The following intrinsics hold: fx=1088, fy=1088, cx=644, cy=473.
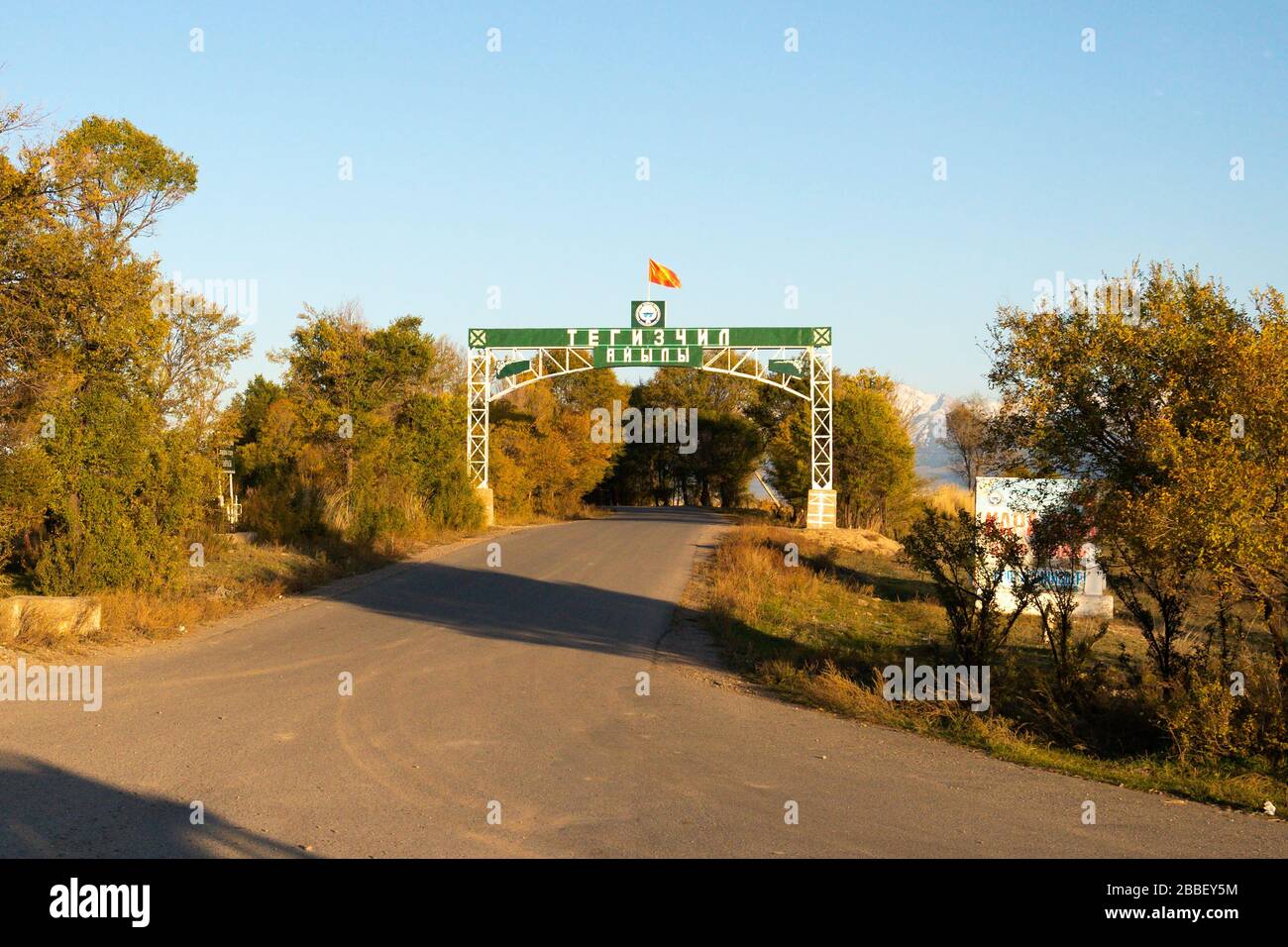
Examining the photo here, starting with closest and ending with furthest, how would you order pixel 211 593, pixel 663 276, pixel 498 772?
pixel 498 772, pixel 211 593, pixel 663 276

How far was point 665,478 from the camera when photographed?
8350 centimetres

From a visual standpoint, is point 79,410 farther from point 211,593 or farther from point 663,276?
point 663,276

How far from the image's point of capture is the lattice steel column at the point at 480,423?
41.3m

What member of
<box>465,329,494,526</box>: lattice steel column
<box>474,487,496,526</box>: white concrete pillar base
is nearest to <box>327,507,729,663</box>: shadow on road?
<box>474,487,496,526</box>: white concrete pillar base

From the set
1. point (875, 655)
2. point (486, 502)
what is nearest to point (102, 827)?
point (875, 655)

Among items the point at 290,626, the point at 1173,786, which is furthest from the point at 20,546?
the point at 1173,786

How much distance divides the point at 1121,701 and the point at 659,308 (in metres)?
31.3

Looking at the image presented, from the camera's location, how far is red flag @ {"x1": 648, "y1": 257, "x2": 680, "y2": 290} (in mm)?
40562

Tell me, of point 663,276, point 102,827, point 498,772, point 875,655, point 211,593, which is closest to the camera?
point 102,827

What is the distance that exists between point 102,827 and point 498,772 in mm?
2747

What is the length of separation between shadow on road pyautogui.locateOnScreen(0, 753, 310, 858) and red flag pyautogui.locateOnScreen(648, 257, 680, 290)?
113 feet

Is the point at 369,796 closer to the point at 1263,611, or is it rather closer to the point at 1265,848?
the point at 1265,848

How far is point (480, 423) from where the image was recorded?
43.6 meters

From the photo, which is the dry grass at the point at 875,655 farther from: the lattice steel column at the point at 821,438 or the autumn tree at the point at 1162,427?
the lattice steel column at the point at 821,438
